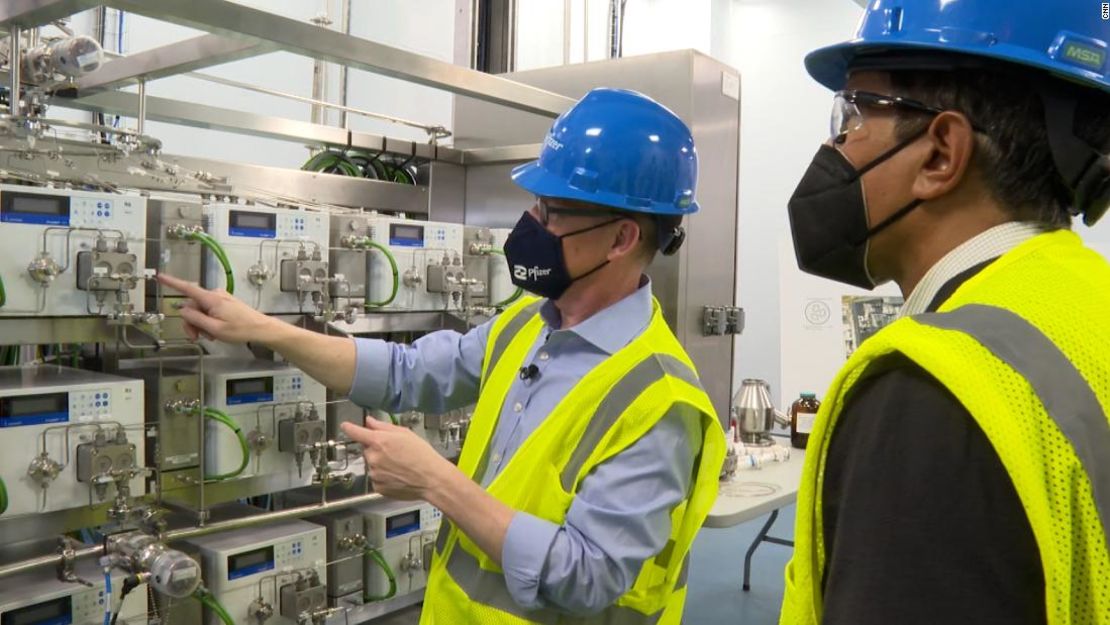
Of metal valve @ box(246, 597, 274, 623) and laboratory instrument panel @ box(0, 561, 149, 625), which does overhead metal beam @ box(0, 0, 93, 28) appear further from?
metal valve @ box(246, 597, 274, 623)

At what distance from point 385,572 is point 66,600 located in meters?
0.75

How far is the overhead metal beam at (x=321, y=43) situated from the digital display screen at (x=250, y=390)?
0.68 metres

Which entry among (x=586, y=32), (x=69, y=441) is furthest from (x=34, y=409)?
(x=586, y=32)

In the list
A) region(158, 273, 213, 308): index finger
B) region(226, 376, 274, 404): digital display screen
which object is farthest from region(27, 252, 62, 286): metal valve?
region(226, 376, 274, 404): digital display screen

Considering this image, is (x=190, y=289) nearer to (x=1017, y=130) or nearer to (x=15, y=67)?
(x=15, y=67)

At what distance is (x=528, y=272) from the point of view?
1545mm

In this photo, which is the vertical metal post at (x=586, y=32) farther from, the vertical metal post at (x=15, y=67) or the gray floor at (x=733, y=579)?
the vertical metal post at (x=15, y=67)

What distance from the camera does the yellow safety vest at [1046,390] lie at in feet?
1.81

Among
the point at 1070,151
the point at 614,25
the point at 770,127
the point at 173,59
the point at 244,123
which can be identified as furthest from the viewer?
the point at 770,127

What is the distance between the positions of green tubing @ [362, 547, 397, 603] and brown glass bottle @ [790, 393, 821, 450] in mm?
1442

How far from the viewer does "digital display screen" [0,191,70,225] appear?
1.50m

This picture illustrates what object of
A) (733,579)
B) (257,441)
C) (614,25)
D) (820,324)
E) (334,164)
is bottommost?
(733,579)

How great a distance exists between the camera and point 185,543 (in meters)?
1.90

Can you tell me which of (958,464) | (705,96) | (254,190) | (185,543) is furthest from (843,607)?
(705,96)
